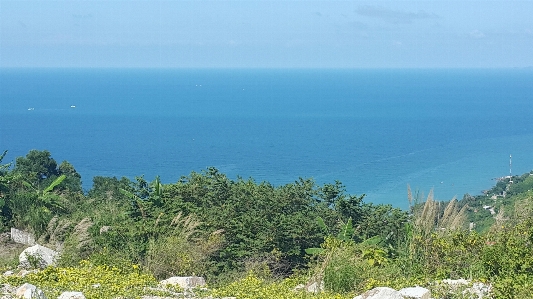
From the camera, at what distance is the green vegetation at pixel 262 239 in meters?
7.61

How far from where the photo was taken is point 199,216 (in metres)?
11.3

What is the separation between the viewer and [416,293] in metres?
6.64

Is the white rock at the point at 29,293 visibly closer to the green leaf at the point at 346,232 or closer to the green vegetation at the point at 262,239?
the green vegetation at the point at 262,239

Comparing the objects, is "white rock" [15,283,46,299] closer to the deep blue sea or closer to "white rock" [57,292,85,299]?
"white rock" [57,292,85,299]

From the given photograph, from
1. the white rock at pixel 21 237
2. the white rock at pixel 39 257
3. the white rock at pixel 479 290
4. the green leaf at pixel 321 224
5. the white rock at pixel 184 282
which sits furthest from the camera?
the white rock at pixel 21 237

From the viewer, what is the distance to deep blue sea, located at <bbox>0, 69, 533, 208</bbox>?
49.0m

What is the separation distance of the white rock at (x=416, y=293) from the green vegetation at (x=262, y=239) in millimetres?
414

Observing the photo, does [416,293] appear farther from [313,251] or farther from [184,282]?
[313,251]

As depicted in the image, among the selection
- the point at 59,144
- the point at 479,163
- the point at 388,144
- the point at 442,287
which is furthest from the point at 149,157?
the point at 442,287

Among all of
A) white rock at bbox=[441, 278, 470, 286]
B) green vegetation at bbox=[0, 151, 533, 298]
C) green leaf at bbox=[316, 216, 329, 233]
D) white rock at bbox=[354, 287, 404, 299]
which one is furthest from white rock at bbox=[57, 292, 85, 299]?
green leaf at bbox=[316, 216, 329, 233]

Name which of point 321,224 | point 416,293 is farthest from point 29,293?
point 321,224

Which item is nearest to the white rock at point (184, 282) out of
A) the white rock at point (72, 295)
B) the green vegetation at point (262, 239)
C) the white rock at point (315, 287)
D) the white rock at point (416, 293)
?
the green vegetation at point (262, 239)

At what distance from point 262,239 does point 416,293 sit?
4266 millimetres

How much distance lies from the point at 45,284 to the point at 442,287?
196 inches
